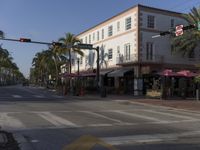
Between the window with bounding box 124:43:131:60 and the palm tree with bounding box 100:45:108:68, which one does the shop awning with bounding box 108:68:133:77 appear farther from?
the palm tree with bounding box 100:45:108:68

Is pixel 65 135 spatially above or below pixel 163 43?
below

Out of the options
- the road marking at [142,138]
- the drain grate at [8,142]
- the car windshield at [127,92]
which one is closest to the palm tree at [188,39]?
the car windshield at [127,92]

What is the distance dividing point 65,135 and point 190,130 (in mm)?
4666

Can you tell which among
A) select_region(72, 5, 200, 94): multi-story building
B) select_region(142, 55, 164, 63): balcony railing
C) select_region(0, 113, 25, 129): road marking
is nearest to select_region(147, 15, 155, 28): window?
select_region(72, 5, 200, 94): multi-story building

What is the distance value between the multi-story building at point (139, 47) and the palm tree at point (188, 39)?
1.24 meters

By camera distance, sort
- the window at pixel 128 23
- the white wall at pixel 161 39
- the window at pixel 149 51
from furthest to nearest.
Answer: the window at pixel 128 23
the window at pixel 149 51
the white wall at pixel 161 39

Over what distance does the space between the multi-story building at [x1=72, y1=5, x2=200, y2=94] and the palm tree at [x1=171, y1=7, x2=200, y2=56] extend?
1237 millimetres

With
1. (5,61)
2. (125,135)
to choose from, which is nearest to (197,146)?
(125,135)

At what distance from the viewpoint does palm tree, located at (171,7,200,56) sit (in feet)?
137

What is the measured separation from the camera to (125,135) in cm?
1240

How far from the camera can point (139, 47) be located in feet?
140

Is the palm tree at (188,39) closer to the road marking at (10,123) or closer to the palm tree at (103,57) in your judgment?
the palm tree at (103,57)

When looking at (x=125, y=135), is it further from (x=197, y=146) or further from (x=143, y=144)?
(x=197, y=146)

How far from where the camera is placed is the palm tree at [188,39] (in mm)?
41750
